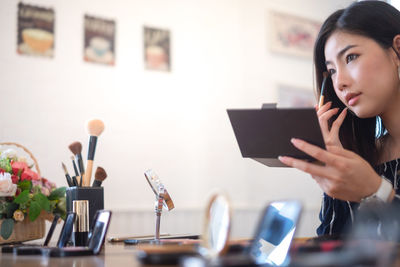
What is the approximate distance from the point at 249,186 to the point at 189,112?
624 mm

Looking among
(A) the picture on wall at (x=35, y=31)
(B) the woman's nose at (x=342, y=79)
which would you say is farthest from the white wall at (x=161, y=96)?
(B) the woman's nose at (x=342, y=79)

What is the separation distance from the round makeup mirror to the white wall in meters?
1.95

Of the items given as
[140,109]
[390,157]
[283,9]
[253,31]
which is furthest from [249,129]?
[283,9]

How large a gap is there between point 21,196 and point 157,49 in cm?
172

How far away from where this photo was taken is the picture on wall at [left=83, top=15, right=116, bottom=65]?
8.37ft

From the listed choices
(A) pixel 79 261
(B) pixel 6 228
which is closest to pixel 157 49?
(B) pixel 6 228

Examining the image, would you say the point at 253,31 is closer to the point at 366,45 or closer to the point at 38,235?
the point at 366,45

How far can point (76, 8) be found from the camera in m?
2.53

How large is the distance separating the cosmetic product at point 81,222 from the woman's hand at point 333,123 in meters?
0.56

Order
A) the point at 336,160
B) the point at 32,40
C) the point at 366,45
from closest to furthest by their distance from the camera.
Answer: the point at 336,160 < the point at 366,45 < the point at 32,40

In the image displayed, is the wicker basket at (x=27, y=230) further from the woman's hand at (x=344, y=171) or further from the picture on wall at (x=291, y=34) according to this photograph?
the picture on wall at (x=291, y=34)

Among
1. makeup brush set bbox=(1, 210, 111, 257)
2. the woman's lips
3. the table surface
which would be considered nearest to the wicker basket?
makeup brush set bbox=(1, 210, 111, 257)

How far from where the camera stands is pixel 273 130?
2.66ft

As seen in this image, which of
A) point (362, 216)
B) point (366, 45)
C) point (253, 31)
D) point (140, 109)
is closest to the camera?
point (362, 216)
